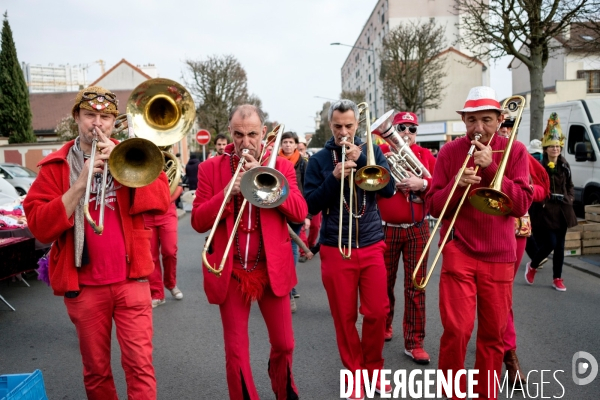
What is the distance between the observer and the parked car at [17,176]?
19.0 metres

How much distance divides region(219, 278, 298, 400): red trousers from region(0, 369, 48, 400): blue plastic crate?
1005 mm

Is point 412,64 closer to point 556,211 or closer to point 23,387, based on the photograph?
point 556,211

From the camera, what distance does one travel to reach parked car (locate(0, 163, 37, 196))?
18962 mm

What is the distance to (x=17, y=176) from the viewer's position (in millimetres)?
20078

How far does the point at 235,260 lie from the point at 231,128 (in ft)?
2.62

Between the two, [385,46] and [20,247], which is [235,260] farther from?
[385,46]

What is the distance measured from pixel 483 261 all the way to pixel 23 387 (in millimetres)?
2636

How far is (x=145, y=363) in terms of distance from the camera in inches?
111

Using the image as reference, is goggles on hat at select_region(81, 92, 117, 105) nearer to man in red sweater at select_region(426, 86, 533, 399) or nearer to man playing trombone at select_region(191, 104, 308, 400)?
man playing trombone at select_region(191, 104, 308, 400)

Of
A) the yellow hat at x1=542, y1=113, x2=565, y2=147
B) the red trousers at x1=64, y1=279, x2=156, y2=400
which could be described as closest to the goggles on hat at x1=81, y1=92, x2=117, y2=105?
the red trousers at x1=64, y1=279, x2=156, y2=400

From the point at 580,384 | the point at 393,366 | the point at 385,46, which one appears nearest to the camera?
the point at 580,384

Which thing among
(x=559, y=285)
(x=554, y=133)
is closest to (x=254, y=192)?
(x=554, y=133)

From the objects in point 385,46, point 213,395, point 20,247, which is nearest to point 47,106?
point 385,46

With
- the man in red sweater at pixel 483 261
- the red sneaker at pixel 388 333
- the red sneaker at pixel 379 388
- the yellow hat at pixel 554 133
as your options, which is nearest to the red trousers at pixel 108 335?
the red sneaker at pixel 379 388
